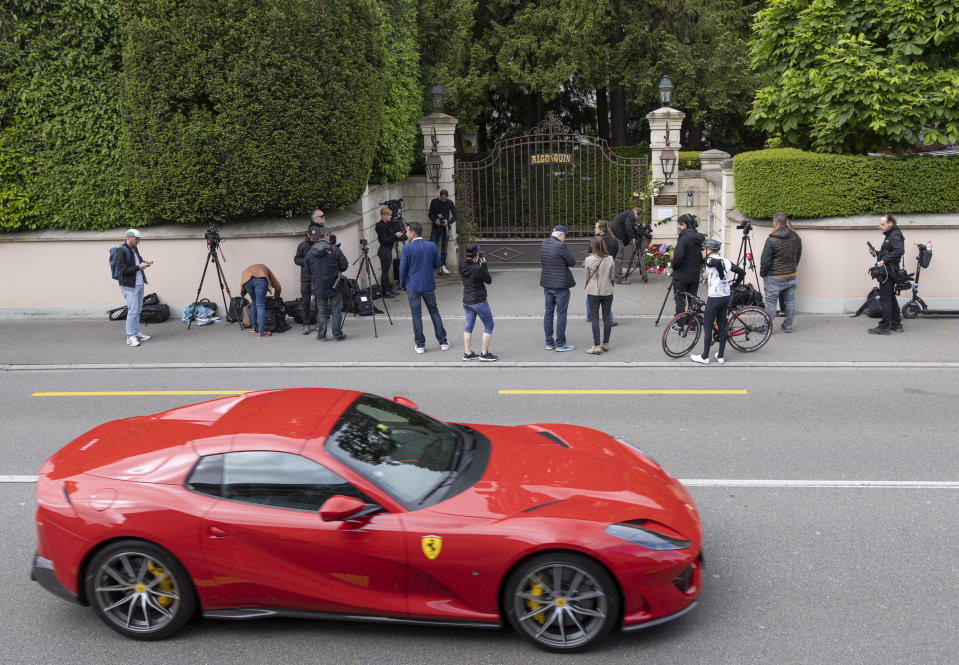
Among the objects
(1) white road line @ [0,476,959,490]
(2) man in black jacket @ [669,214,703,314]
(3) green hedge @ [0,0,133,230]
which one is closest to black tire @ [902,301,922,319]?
(2) man in black jacket @ [669,214,703,314]

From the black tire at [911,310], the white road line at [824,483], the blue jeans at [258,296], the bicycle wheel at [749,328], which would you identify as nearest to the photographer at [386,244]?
the blue jeans at [258,296]

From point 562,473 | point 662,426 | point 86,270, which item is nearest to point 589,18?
point 86,270

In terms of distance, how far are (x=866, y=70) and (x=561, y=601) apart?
1231 centimetres

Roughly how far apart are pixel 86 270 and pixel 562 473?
13.2 m

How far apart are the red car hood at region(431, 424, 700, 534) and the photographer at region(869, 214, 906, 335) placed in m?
8.46

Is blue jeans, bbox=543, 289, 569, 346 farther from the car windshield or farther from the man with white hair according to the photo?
the car windshield

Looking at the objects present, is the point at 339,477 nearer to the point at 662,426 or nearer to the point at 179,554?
the point at 179,554

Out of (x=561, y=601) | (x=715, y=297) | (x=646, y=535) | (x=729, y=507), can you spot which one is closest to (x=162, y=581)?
(x=561, y=601)

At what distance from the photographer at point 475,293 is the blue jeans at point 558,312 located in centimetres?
101

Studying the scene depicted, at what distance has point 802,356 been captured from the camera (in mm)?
12672

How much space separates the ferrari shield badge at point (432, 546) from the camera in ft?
17.6

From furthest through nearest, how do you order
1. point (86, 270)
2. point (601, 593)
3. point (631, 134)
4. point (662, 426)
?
point (631, 134)
point (86, 270)
point (662, 426)
point (601, 593)

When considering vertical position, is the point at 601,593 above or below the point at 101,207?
below

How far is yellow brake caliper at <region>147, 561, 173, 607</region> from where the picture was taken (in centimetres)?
561
